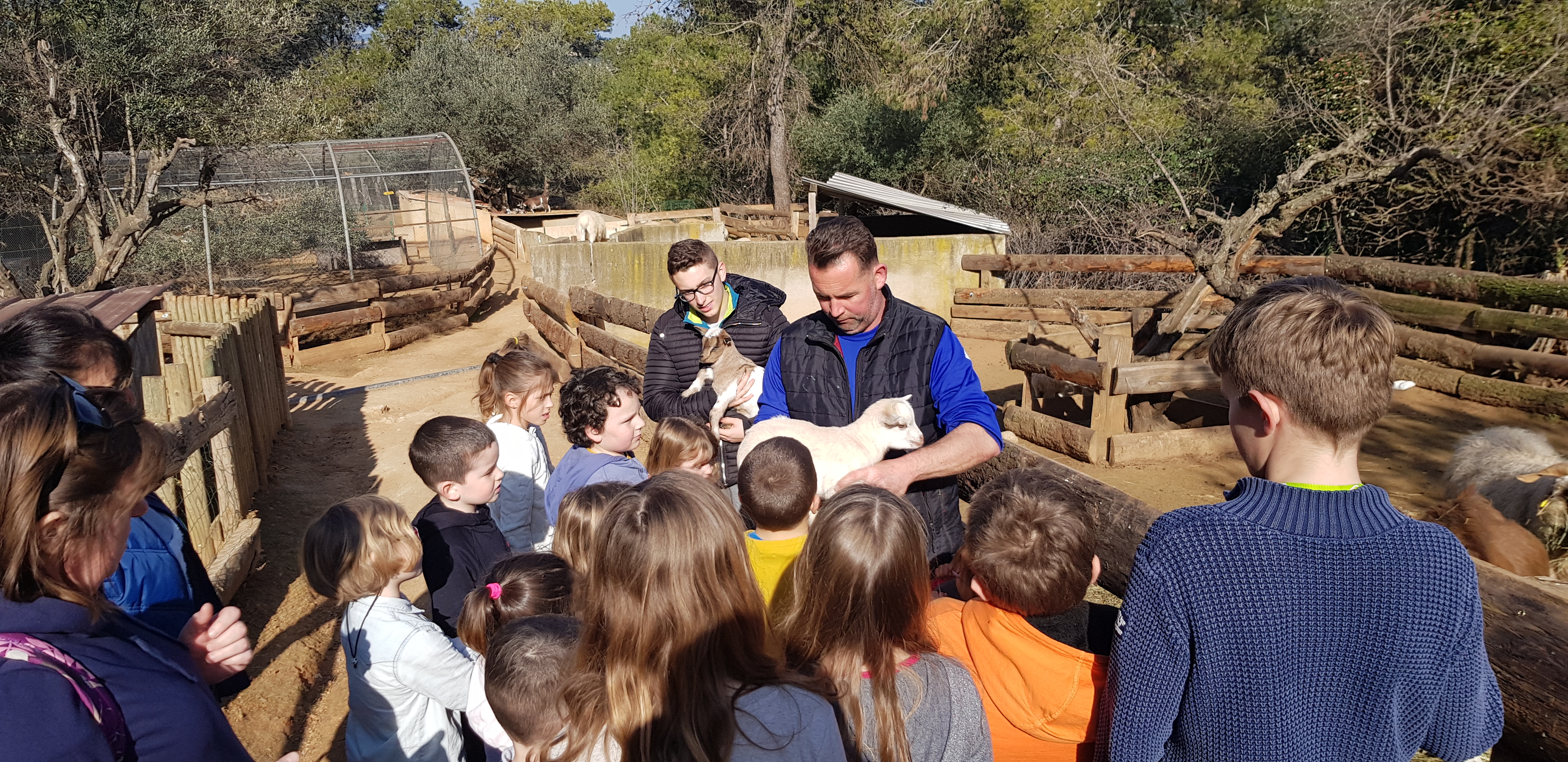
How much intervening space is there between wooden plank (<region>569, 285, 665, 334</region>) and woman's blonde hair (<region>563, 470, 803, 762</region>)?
238 inches

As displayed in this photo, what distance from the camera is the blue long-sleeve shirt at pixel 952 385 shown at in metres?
2.88

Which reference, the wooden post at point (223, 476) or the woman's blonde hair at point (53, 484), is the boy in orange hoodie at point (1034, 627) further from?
the wooden post at point (223, 476)

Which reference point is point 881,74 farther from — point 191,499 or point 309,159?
point 191,499

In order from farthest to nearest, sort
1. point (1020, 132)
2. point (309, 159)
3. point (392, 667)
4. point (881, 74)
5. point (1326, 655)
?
point (881, 74), point (1020, 132), point (309, 159), point (392, 667), point (1326, 655)

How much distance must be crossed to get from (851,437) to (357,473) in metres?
7.00

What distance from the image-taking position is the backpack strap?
4.45 ft

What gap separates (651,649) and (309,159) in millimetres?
18809

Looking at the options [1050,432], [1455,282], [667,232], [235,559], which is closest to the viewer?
[235,559]

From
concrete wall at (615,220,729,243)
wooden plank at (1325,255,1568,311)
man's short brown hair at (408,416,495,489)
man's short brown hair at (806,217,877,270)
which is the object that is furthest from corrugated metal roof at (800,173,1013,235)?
man's short brown hair at (408,416,495,489)

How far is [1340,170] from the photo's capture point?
13750mm

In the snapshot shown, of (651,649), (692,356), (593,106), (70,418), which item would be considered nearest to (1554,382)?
(692,356)

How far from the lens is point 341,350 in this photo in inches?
551

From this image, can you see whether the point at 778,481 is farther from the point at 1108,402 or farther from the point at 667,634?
the point at 1108,402

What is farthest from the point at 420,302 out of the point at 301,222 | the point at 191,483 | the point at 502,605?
the point at 502,605
